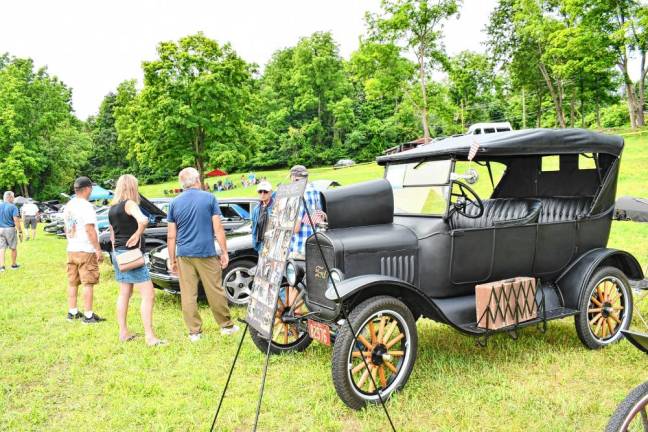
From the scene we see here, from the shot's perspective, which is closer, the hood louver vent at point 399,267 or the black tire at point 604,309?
the hood louver vent at point 399,267

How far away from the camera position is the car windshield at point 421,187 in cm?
482

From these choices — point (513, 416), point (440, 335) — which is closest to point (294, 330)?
point (440, 335)

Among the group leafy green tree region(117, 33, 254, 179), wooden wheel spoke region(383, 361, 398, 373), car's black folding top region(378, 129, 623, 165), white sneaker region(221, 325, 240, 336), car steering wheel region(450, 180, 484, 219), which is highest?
leafy green tree region(117, 33, 254, 179)

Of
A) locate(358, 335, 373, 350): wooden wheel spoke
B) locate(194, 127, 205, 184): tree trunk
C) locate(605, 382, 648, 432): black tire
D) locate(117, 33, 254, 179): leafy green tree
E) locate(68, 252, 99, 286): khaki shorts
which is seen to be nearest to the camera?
locate(605, 382, 648, 432): black tire

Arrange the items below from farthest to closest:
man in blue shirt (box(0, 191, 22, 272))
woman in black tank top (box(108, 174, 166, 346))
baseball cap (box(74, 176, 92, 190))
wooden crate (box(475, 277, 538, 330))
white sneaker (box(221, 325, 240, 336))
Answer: man in blue shirt (box(0, 191, 22, 272)) < baseball cap (box(74, 176, 92, 190)) < white sneaker (box(221, 325, 240, 336)) < woman in black tank top (box(108, 174, 166, 346)) < wooden crate (box(475, 277, 538, 330))

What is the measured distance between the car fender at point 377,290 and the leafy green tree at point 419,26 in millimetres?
29312

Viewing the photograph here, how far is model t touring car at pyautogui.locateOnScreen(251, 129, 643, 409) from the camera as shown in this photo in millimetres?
4055

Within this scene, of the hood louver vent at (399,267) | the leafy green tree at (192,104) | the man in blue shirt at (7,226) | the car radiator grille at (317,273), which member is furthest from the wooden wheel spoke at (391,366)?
the leafy green tree at (192,104)

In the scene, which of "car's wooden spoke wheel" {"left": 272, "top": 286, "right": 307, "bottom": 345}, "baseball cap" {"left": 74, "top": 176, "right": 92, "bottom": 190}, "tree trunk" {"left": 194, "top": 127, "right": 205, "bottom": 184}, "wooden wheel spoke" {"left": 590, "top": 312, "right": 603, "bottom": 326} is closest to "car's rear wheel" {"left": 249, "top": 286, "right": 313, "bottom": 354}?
"car's wooden spoke wheel" {"left": 272, "top": 286, "right": 307, "bottom": 345}

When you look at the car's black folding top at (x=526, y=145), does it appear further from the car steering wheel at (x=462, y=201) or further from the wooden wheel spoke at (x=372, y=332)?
the wooden wheel spoke at (x=372, y=332)

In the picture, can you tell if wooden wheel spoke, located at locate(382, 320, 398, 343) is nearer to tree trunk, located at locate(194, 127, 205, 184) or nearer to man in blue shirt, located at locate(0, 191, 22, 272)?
man in blue shirt, located at locate(0, 191, 22, 272)

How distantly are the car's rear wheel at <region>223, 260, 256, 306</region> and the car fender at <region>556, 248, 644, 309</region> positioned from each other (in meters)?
4.13

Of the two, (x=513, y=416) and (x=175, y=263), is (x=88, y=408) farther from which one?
(x=513, y=416)

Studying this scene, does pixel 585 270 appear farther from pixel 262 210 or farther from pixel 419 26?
pixel 419 26
